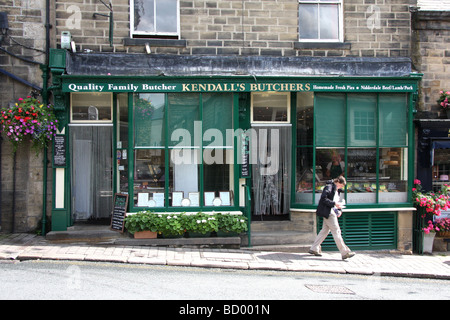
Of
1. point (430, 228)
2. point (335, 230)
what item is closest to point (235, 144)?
point (335, 230)

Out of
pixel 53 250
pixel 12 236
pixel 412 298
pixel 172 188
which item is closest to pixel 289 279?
pixel 412 298

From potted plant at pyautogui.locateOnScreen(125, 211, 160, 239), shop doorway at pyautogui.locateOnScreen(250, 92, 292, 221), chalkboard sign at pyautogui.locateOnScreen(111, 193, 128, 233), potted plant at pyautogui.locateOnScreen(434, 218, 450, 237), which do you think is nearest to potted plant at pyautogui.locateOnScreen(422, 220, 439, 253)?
potted plant at pyautogui.locateOnScreen(434, 218, 450, 237)

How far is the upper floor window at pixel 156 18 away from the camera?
391 inches

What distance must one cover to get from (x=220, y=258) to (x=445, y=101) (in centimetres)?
678

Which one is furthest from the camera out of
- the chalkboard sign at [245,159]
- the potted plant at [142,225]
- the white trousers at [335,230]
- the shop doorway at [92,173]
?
the shop doorway at [92,173]

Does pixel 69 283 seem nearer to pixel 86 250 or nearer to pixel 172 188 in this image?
pixel 86 250

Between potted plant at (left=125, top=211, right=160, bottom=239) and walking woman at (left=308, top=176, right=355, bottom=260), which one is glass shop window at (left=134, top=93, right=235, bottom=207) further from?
walking woman at (left=308, top=176, right=355, bottom=260)

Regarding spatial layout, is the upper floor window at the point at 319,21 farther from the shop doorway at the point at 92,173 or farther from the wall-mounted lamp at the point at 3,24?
the wall-mounted lamp at the point at 3,24

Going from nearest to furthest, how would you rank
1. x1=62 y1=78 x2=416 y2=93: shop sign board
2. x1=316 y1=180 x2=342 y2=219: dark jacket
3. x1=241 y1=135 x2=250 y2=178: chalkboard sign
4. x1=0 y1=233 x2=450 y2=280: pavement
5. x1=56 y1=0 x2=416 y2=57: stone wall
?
x1=0 y1=233 x2=450 y2=280: pavement → x1=316 y1=180 x2=342 y2=219: dark jacket → x1=62 y1=78 x2=416 y2=93: shop sign board → x1=56 y1=0 x2=416 y2=57: stone wall → x1=241 y1=135 x2=250 y2=178: chalkboard sign

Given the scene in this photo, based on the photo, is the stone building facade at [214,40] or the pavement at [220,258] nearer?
the pavement at [220,258]

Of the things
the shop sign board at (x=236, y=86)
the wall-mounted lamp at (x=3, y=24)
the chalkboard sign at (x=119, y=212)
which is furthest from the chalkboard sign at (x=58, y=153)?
the wall-mounted lamp at (x=3, y=24)

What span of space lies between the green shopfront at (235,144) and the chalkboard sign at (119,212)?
0.57 feet

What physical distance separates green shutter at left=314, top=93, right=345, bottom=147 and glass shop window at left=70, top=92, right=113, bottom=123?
16.4ft

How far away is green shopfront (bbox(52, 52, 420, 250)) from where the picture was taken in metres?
9.52
